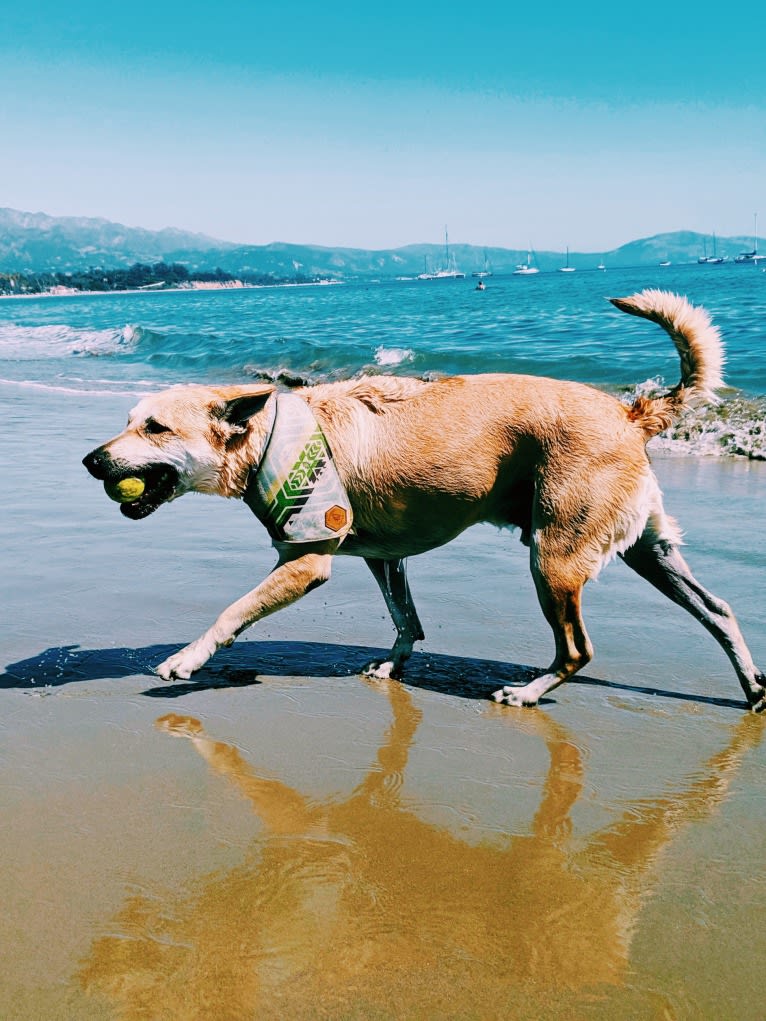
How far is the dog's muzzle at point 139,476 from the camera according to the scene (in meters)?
4.55

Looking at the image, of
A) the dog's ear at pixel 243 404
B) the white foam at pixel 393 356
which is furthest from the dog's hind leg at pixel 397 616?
the white foam at pixel 393 356

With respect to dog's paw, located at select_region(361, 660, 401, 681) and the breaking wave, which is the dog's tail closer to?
dog's paw, located at select_region(361, 660, 401, 681)

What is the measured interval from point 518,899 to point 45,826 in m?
1.66

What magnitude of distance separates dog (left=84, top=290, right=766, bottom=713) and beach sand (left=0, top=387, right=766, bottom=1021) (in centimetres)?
45

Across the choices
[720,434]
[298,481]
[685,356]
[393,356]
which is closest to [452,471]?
[298,481]

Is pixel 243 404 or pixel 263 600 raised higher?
pixel 243 404

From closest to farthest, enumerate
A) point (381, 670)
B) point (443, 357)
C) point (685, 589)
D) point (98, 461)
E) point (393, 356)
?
point (98, 461), point (685, 589), point (381, 670), point (443, 357), point (393, 356)

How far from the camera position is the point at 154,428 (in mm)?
4645

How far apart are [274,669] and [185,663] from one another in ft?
2.10

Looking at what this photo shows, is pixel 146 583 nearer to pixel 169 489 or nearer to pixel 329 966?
pixel 169 489

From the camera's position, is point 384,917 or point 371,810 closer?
point 384,917

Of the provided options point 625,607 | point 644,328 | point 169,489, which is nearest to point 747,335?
point 644,328

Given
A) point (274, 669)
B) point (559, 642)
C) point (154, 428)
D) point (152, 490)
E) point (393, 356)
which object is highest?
point (154, 428)

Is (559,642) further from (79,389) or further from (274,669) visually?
(79,389)
